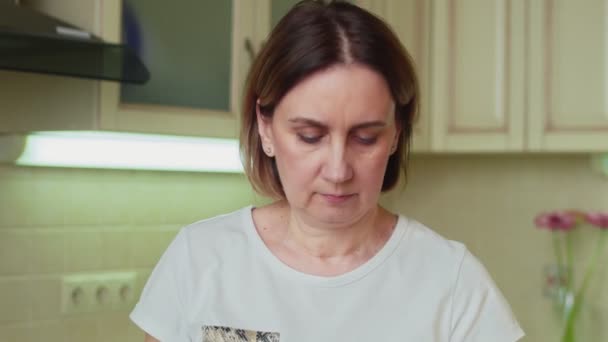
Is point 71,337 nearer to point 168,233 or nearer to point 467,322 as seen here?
point 168,233

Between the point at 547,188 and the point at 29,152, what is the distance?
150cm

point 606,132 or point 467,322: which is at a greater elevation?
point 606,132

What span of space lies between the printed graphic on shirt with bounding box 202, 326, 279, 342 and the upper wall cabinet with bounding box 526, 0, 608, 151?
1.27 metres

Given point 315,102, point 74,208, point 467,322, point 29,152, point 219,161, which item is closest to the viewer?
point 315,102

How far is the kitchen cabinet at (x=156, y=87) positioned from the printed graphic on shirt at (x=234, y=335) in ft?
1.68

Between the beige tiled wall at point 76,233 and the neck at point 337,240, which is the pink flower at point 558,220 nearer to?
the beige tiled wall at point 76,233

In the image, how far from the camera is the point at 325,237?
1.28 meters

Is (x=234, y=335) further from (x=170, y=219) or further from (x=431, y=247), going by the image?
(x=170, y=219)

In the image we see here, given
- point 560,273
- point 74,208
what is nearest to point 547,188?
point 560,273

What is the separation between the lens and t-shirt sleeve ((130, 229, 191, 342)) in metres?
1.27

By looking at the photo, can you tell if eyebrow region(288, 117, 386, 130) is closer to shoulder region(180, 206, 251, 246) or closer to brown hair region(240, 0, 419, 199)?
→ brown hair region(240, 0, 419, 199)

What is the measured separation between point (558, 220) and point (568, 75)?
43 cm

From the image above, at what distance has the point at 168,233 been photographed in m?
2.10

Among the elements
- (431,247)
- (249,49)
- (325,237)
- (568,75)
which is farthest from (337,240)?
(568,75)
